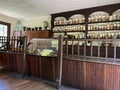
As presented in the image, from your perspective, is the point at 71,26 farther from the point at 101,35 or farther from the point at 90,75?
the point at 90,75

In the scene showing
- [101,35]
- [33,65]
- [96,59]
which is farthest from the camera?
[101,35]

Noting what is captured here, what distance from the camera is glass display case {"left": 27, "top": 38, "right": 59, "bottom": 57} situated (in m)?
3.29

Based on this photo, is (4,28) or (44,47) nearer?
(44,47)

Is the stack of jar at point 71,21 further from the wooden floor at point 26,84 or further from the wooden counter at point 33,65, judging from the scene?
the wooden floor at point 26,84

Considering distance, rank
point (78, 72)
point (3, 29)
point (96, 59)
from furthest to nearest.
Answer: point (3, 29) < point (78, 72) < point (96, 59)

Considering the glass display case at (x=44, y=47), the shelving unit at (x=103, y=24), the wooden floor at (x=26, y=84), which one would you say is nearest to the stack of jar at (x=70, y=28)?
the shelving unit at (x=103, y=24)

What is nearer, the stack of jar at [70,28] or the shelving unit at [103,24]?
the shelving unit at [103,24]

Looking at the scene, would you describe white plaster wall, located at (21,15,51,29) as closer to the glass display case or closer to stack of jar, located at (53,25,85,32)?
stack of jar, located at (53,25,85,32)

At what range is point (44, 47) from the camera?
3570mm

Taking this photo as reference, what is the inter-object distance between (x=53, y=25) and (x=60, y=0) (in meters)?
1.65

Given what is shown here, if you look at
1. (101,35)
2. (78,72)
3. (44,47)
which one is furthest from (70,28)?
(78,72)

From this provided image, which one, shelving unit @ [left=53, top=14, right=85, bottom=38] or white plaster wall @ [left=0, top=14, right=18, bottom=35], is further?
white plaster wall @ [left=0, top=14, right=18, bottom=35]

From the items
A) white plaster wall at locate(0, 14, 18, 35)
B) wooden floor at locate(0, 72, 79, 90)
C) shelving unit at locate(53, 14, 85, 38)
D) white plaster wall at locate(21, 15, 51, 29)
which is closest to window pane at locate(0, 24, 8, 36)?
white plaster wall at locate(0, 14, 18, 35)

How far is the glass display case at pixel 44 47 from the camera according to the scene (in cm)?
329
